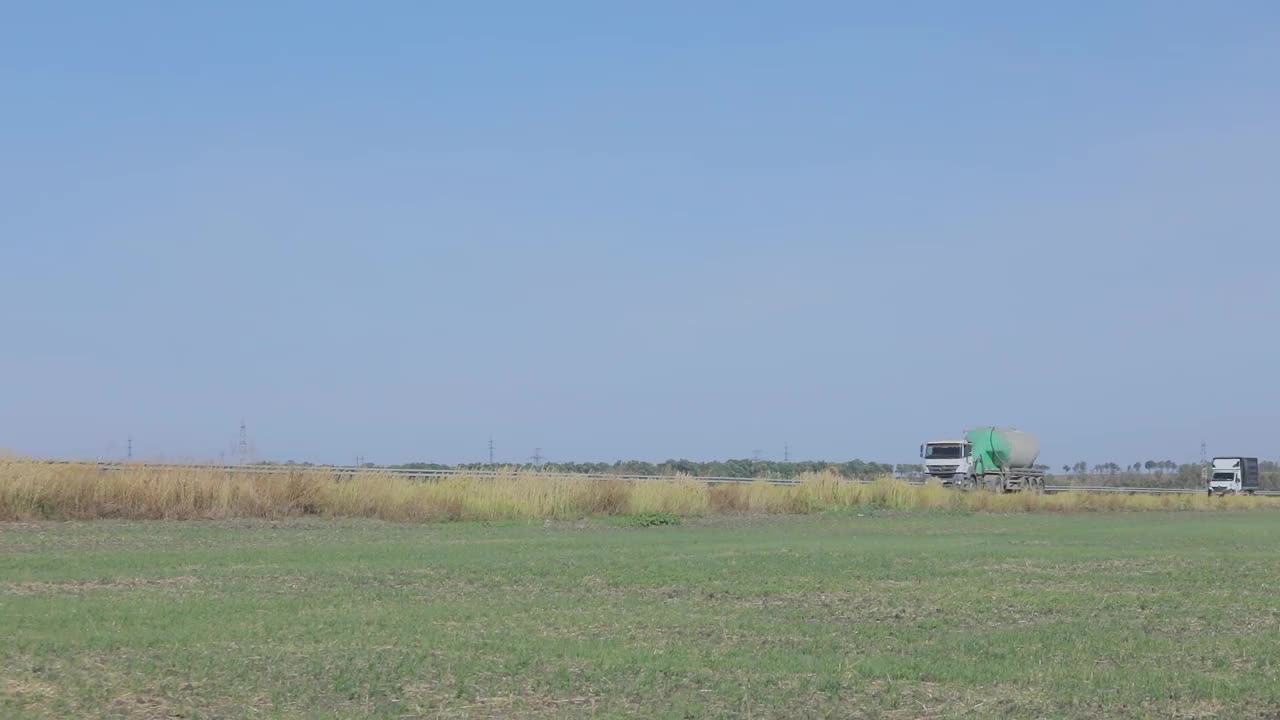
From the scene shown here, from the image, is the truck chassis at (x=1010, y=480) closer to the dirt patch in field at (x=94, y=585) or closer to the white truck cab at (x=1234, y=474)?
the white truck cab at (x=1234, y=474)

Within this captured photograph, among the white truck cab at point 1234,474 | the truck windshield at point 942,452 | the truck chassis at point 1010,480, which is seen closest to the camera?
the truck chassis at point 1010,480

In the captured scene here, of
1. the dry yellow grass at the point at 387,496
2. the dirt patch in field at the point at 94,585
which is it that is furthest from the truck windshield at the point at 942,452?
Answer: the dirt patch in field at the point at 94,585

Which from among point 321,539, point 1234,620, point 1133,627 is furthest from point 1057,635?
point 321,539

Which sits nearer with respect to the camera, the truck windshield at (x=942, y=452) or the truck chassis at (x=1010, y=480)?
the truck chassis at (x=1010, y=480)

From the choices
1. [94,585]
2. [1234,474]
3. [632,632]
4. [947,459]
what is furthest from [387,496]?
[1234,474]

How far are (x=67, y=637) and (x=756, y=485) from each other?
32.6m

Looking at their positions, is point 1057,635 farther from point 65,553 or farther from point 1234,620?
point 65,553

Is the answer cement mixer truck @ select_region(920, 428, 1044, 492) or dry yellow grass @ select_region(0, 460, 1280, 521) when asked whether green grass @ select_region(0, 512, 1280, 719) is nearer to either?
dry yellow grass @ select_region(0, 460, 1280, 521)

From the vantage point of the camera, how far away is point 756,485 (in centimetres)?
4256

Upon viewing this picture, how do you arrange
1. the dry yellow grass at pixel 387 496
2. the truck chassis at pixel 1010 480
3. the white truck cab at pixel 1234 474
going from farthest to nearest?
the white truck cab at pixel 1234 474 < the truck chassis at pixel 1010 480 < the dry yellow grass at pixel 387 496

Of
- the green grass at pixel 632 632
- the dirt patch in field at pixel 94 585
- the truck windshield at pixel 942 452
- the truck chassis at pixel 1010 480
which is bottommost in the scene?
the green grass at pixel 632 632

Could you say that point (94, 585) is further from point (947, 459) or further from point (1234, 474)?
point (1234, 474)

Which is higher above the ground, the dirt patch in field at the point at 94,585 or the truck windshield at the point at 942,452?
the truck windshield at the point at 942,452

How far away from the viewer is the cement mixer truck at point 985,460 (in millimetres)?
69250
